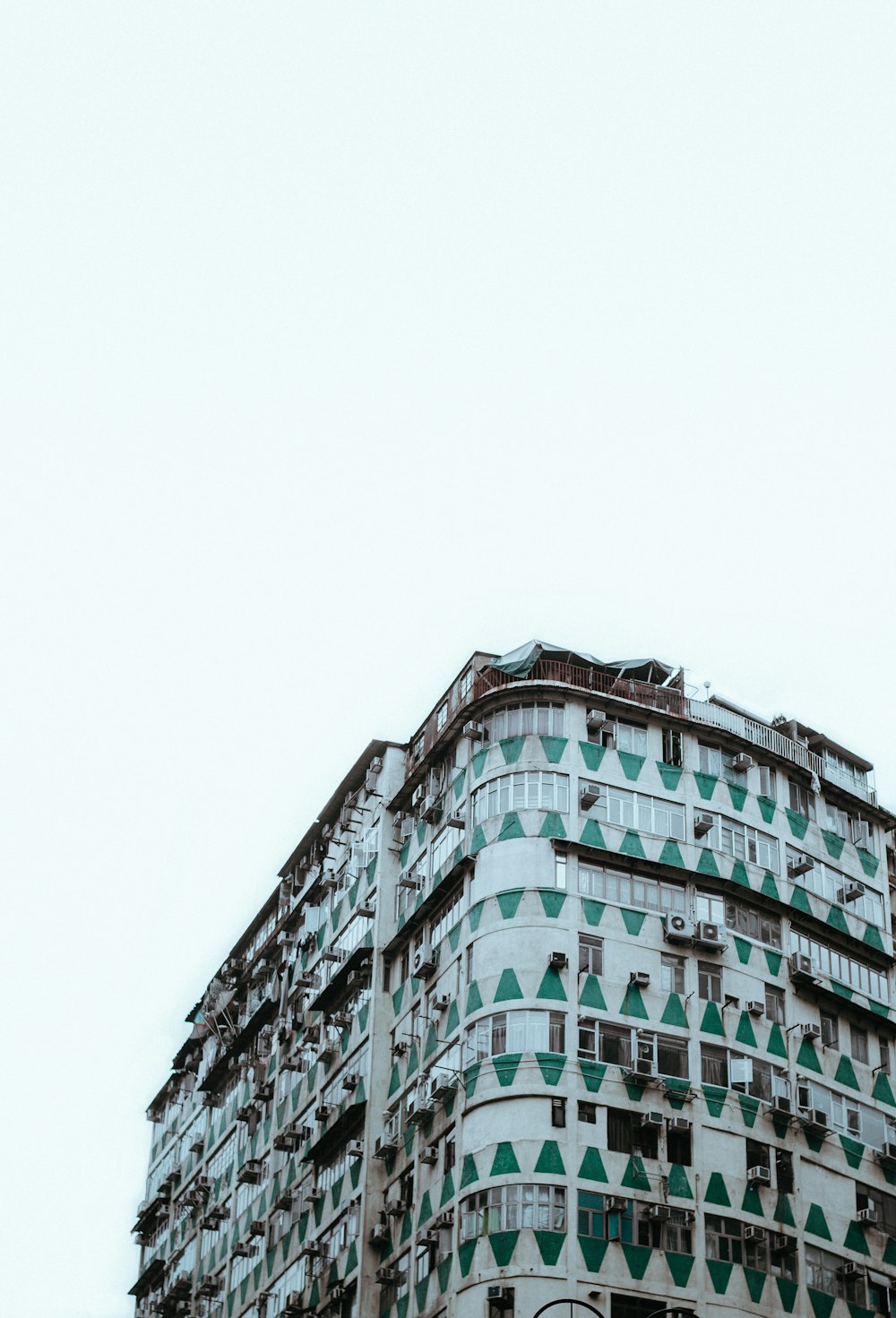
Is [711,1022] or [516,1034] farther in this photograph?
[711,1022]

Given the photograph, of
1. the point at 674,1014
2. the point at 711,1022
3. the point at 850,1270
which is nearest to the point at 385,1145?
the point at 674,1014

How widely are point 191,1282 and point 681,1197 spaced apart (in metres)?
33.0

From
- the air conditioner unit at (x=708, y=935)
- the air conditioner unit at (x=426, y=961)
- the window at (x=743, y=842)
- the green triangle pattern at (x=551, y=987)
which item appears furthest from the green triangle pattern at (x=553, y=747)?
the green triangle pattern at (x=551, y=987)

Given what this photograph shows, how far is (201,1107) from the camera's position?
95.0 m

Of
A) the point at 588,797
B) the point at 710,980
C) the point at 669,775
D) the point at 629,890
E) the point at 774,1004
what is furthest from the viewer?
the point at 669,775

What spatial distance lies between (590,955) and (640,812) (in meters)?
6.00

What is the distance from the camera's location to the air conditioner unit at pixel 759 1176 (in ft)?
210

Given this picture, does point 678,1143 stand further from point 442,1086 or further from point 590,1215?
point 442,1086

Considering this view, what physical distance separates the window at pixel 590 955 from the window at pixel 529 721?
7.48 m

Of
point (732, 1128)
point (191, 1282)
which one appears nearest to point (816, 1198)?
point (732, 1128)

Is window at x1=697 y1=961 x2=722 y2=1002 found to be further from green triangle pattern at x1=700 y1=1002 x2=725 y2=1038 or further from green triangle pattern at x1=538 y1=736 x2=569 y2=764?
green triangle pattern at x1=538 y1=736 x2=569 y2=764

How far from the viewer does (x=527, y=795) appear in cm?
6881

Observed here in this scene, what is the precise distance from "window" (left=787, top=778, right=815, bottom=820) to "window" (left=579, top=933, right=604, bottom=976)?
11.3 metres

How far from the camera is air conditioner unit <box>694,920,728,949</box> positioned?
67312 millimetres
